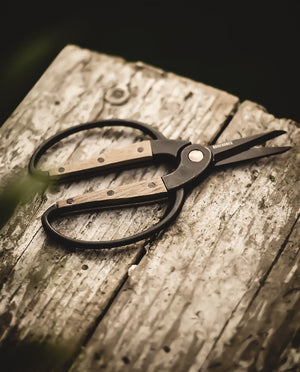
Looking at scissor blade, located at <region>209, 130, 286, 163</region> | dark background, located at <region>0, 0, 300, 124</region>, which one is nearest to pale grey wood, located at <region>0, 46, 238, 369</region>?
scissor blade, located at <region>209, 130, 286, 163</region>

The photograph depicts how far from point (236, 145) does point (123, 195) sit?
44 centimetres

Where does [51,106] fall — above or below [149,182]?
above

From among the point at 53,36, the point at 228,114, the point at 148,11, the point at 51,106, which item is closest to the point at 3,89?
the point at 53,36

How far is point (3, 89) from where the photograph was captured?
2.28m

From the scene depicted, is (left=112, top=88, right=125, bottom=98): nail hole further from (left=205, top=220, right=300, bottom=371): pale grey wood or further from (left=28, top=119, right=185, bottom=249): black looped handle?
(left=205, top=220, right=300, bottom=371): pale grey wood

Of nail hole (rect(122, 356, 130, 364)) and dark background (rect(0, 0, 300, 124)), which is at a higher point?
dark background (rect(0, 0, 300, 124))

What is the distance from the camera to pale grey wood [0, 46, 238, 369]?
110cm

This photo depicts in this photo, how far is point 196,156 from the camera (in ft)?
4.31

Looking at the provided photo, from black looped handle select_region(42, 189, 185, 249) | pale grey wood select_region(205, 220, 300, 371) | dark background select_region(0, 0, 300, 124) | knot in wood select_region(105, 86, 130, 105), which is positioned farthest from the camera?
dark background select_region(0, 0, 300, 124)

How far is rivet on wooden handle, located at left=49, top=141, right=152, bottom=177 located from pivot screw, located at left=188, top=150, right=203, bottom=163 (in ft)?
0.47

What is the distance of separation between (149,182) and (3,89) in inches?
57.9

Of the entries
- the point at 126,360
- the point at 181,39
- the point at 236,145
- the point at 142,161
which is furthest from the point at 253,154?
the point at 181,39

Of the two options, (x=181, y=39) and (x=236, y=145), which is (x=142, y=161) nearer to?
(x=236, y=145)

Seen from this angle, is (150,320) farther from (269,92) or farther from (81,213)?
(269,92)
